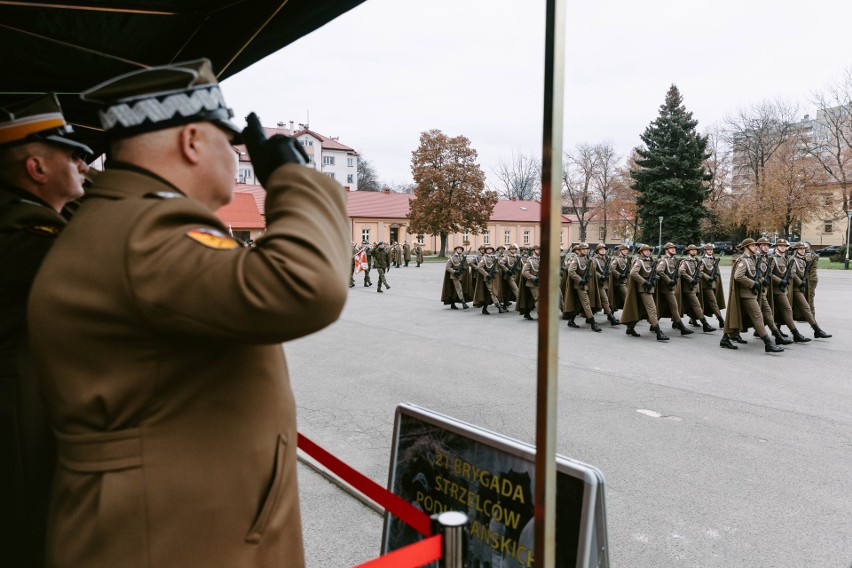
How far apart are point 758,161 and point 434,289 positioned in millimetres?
42268

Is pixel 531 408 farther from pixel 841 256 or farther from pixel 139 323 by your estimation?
pixel 841 256

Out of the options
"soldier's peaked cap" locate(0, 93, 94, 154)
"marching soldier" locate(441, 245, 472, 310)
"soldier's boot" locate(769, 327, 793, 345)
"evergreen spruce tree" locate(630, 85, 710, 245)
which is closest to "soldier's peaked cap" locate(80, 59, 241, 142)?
"soldier's peaked cap" locate(0, 93, 94, 154)

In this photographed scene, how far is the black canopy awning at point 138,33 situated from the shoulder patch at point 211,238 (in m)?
1.32

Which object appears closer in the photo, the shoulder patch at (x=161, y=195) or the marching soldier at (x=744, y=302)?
the shoulder patch at (x=161, y=195)

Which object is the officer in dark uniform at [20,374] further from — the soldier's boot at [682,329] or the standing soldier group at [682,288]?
the soldier's boot at [682,329]

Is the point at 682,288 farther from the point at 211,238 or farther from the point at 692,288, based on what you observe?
the point at 211,238

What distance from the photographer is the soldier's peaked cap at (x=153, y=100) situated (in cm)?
115

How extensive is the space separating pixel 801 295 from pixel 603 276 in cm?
376

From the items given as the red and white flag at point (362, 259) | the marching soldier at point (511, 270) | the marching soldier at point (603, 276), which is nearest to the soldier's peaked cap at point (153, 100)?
the marching soldier at point (603, 276)

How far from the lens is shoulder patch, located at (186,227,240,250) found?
103 cm

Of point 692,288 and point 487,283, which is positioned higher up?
point 692,288

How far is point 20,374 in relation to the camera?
179cm

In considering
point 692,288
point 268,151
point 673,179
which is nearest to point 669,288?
point 692,288

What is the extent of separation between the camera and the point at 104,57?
356 cm
